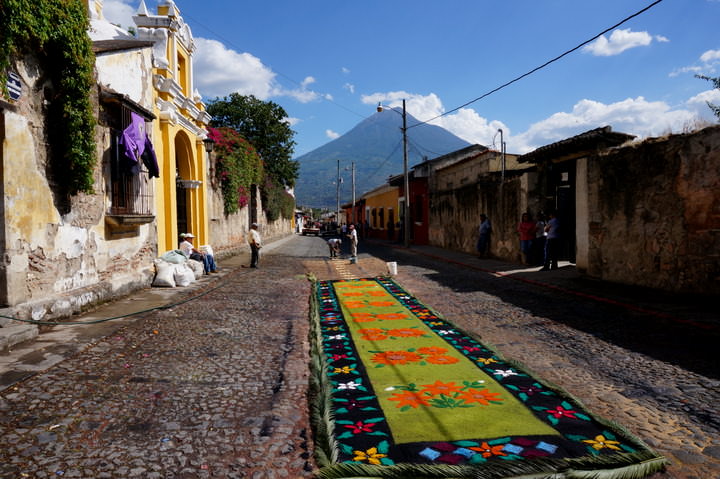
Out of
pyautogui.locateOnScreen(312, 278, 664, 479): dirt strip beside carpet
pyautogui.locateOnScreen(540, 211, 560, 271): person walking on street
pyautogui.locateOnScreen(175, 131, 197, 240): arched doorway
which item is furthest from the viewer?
pyautogui.locateOnScreen(175, 131, 197, 240): arched doorway

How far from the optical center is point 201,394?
364cm

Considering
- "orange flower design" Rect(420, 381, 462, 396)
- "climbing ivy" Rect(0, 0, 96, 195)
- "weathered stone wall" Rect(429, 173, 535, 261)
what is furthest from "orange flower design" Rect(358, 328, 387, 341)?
"weathered stone wall" Rect(429, 173, 535, 261)

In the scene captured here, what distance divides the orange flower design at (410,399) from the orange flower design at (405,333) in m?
1.91

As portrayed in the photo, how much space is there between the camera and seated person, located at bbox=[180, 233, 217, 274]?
36.2 ft

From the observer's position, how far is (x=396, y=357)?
4660 mm

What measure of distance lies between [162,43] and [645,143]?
11.1 metres

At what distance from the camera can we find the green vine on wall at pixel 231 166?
16.4 metres

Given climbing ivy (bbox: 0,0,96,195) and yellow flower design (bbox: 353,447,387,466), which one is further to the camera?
climbing ivy (bbox: 0,0,96,195)

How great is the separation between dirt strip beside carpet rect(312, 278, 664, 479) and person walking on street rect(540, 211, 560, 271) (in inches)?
269

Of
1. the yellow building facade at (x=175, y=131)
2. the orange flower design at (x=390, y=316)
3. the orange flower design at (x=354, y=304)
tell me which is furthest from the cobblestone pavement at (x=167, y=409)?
the yellow building facade at (x=175, y=131)

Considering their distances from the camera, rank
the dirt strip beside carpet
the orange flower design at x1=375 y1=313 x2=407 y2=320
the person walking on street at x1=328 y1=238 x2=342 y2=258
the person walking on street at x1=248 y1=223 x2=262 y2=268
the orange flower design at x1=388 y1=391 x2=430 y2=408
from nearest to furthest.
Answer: the dirt strip beside carpet, the orange flower design at x1=388 y1=391 x2=430 y2=408, the orange flower design at x1=375 y1=313 x2=407 y2=320, the person walking on street at x1=248 y1=223 x2=262 y2=268, the person walking on street at x1=328 y1=238 x2=342 y2=258

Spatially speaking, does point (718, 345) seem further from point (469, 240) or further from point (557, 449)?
point (469, 240)

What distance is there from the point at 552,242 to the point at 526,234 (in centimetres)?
103

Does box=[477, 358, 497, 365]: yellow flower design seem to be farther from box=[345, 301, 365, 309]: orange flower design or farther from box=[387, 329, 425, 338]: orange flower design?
box=[345, 301, 365, 309]: orange flower design
